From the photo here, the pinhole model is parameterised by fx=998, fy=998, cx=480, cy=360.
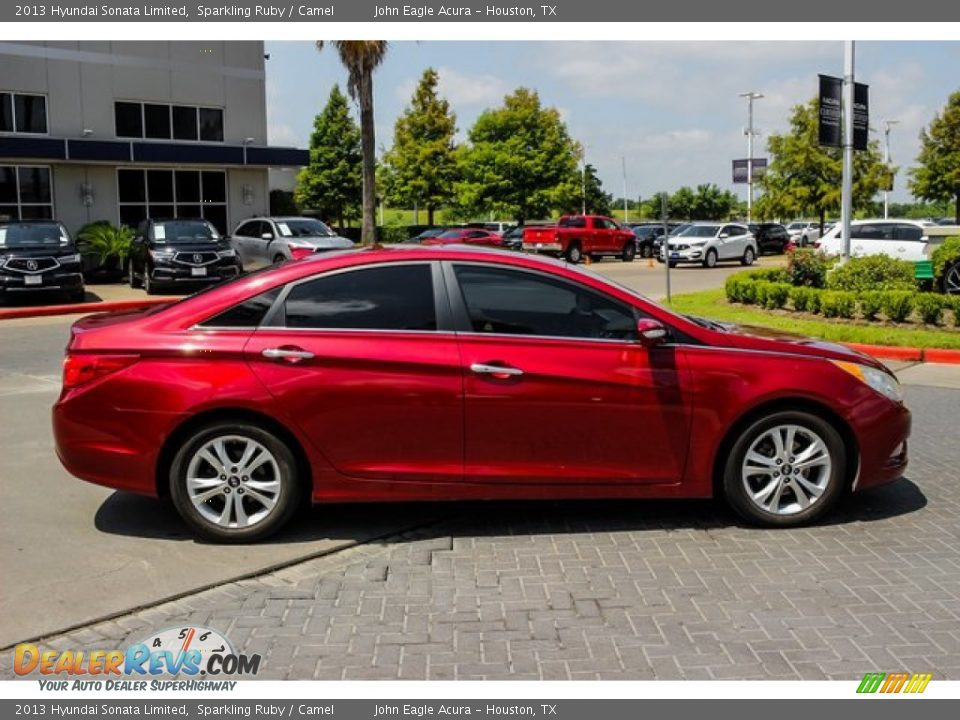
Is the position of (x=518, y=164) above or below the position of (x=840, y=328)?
above

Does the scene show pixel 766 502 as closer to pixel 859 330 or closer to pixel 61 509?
pixel 61 509

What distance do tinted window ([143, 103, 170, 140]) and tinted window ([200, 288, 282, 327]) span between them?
88.7ft

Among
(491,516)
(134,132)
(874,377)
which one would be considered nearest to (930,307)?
(874,377)

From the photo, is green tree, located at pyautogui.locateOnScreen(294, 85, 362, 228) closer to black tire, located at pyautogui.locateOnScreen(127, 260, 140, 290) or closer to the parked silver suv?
the parked silver suv

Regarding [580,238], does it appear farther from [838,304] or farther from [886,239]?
[838,304]

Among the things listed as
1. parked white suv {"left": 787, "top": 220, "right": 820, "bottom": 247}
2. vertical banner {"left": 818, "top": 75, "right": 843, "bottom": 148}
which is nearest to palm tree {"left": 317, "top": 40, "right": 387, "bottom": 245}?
vertical banner {"left": 818, "top": 75, "right": 843, "bottom": 148}

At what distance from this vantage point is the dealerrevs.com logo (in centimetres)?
397

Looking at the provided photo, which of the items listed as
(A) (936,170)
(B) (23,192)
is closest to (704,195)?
(A) (936,170)

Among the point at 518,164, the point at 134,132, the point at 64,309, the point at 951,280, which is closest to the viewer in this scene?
the point at 951,280

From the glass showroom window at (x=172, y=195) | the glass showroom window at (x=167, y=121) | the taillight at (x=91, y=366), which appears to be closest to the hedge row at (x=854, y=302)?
the taillight at (x=91, y=366)

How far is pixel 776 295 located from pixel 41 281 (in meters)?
13.8

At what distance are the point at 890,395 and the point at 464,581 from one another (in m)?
2.73

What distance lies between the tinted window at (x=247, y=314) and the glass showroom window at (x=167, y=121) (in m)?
26.5

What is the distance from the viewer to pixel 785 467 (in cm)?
557
